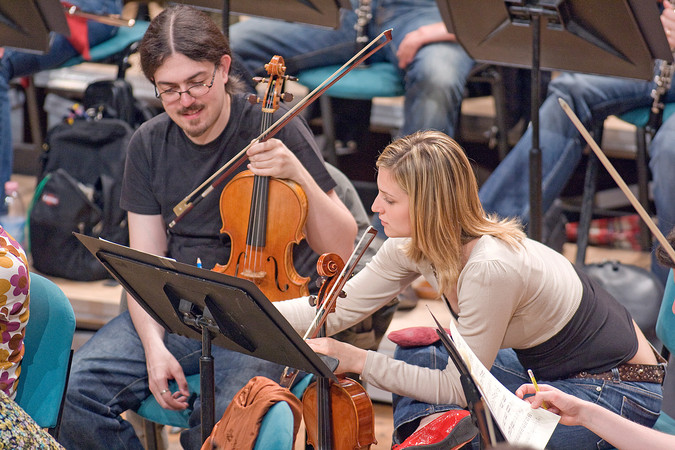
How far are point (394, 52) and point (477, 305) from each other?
5.48 feet

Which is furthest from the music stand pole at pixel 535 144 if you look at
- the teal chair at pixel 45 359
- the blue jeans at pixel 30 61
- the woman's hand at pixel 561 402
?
the blue jeans at pixel 30 61

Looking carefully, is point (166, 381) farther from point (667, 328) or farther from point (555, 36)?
point (555, 36)

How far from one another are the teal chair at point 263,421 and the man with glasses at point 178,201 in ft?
0.11

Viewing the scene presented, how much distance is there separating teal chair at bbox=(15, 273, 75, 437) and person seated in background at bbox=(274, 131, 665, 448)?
19.3 inches

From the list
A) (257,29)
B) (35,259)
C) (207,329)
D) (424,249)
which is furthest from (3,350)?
(257,29)

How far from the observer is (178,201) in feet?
7.64

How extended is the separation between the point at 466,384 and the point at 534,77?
1.38 meters

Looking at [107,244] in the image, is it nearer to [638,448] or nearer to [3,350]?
[3,350]

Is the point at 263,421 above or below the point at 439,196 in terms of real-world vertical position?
below

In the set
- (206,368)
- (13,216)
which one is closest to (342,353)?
(206,368)

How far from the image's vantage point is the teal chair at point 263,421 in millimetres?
1714

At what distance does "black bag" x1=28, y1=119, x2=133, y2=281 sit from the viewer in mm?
3125

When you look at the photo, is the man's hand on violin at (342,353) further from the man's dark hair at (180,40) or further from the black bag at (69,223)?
the black bag at (69,223)

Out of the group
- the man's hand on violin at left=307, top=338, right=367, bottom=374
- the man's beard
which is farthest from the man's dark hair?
the man's hand on violin at left=307, top=338, right=367, bottom=374
